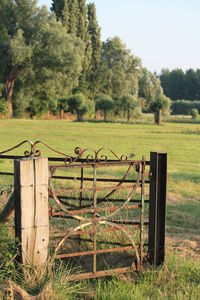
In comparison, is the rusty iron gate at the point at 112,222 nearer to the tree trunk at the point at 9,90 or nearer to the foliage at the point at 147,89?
the tree trunk at the point at 9,90

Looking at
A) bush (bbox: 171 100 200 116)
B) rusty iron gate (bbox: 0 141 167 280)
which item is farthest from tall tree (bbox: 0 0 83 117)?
rusty iron gate (bbox: 0 141 167 280)

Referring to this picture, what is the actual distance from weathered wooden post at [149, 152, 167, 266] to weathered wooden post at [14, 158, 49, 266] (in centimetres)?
129

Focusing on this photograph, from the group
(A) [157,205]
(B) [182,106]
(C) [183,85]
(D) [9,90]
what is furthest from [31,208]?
(C) [183,85]

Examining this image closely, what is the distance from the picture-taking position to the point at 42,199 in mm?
4004

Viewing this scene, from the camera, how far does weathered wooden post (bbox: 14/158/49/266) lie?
3.88m

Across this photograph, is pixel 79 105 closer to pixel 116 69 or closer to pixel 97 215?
pixel 116 69

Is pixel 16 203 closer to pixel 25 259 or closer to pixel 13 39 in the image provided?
pixel 25 259

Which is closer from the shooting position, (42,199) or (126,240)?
(42,199)

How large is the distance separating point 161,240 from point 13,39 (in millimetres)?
41509

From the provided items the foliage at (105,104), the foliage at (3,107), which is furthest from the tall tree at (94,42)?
the foliage at (3,107)

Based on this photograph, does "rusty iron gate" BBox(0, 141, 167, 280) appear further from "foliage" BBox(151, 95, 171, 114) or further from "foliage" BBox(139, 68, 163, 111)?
"foliage" BBox(139, 68, 163, 111)

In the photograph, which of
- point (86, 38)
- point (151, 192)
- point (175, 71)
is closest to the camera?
point (151, 192)

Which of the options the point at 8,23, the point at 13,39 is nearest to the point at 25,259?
the point at 13,39

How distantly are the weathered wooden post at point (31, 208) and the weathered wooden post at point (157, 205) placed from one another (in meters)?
1.29
